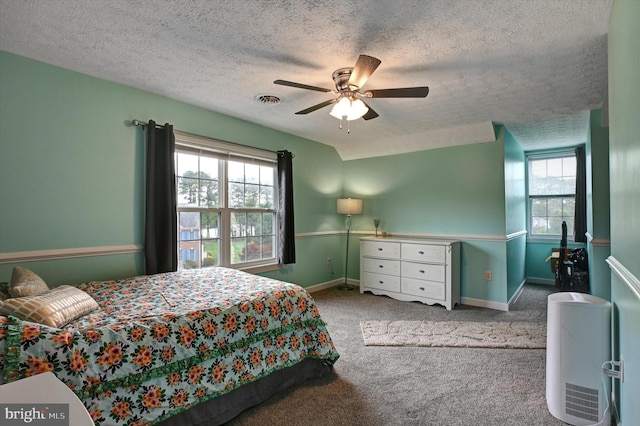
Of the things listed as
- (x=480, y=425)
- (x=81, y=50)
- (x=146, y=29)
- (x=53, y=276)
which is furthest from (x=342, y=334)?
(x=81, y=50)

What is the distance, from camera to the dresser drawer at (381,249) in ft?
14.4

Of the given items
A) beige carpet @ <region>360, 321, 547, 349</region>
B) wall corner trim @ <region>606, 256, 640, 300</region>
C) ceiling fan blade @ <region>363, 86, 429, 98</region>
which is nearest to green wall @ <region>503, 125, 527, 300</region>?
beige carpet @ <region>360, 321, 547, 349</region>

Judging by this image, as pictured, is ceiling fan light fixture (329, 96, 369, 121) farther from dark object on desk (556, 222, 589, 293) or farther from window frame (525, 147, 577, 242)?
window frame (525, 147, 577, 242)

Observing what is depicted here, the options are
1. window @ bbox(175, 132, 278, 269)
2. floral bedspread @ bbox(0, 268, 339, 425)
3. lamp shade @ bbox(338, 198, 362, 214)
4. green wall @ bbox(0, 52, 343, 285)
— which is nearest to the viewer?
floral bedspread @ bbox(0, 268, 339, 425)

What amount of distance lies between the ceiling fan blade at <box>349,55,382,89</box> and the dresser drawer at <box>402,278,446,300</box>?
2.85 m

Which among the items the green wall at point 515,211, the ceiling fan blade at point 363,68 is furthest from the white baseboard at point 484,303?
the ceiling fan blade at point 363,68

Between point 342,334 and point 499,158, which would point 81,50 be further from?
point 499,158

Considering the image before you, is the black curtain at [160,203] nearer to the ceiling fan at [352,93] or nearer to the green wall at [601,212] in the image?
the ceiling fan at [352,93]

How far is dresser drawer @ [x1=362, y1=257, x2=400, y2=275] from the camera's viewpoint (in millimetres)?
4369

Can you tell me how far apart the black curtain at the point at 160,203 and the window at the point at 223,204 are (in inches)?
9.6

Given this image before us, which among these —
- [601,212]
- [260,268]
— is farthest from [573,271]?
[260,268]

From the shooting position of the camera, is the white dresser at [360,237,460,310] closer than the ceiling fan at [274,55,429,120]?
No

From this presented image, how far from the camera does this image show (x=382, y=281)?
14.8ft

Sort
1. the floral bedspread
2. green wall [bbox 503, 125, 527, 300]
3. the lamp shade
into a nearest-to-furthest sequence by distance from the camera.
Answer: the floral bedspread < green wall [bbox 503, 125, 527, 300] < the lamp shade
